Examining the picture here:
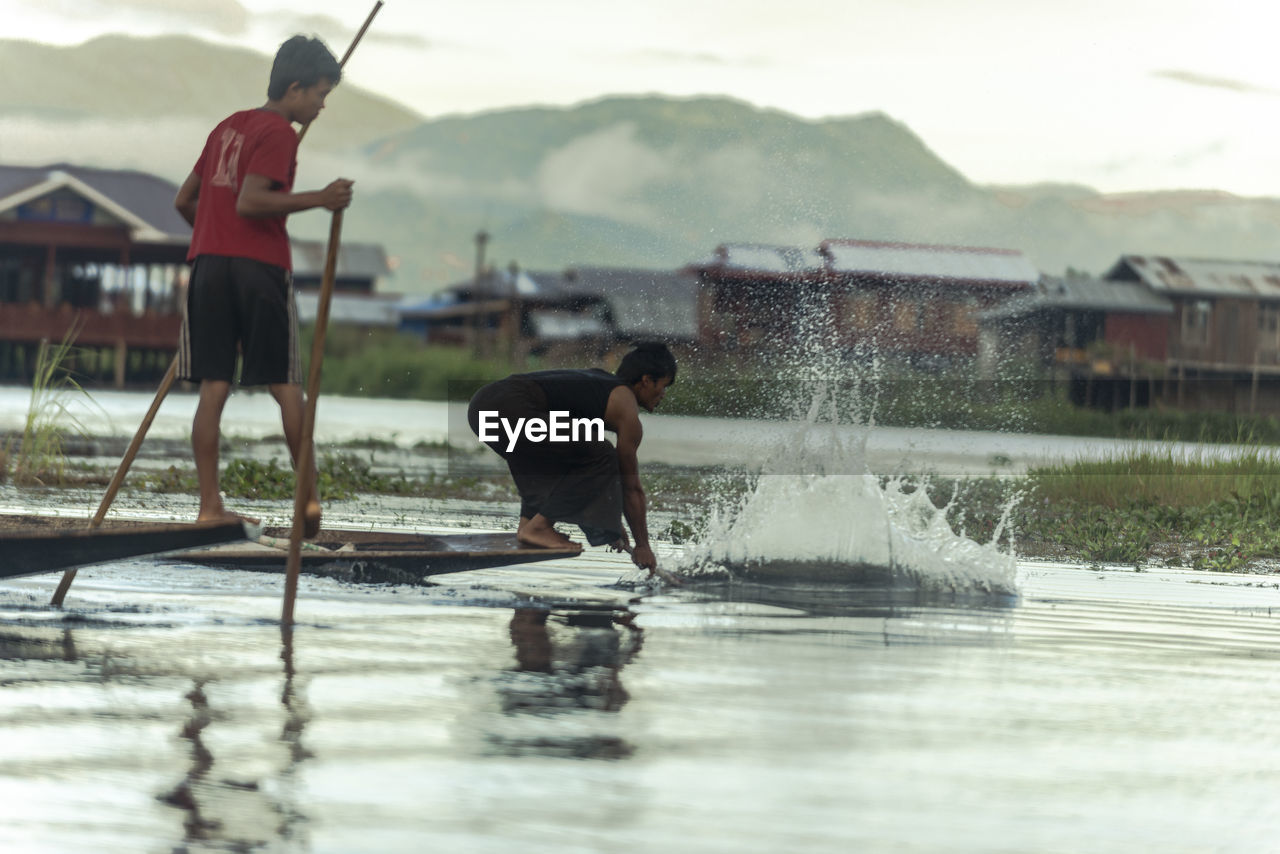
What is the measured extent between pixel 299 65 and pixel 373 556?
208 centimetres

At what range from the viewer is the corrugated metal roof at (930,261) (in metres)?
54.8

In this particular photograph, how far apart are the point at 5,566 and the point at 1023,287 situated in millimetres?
52569

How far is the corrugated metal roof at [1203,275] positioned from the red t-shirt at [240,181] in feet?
165

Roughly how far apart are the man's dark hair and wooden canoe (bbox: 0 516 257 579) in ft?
7.82

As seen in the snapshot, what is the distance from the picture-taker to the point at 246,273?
6.50 meters

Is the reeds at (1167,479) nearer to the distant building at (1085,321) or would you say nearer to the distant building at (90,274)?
the distant building at (90,274)

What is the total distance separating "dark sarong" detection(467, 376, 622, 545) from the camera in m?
8.20

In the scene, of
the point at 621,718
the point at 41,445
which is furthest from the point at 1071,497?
the point at 621,718

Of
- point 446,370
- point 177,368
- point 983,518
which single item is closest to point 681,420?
point 446,370

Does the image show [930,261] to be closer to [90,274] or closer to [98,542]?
[90,274]

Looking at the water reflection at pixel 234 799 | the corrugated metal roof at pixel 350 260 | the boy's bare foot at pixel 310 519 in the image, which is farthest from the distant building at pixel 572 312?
the water reflection at pixel 234 799

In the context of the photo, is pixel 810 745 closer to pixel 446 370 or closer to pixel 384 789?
pixel 384 789

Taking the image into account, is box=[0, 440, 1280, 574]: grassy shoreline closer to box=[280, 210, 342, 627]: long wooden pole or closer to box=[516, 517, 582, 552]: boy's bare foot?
box=[516, 517, 582, 552]: boy's bare foot

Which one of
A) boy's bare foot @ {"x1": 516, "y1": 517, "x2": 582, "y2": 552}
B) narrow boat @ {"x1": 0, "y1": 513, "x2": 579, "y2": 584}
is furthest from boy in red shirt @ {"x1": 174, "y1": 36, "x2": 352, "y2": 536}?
boy's bare foot @ {"x1": 516, "y1": 517, "x2": 582, "y2": 552}
